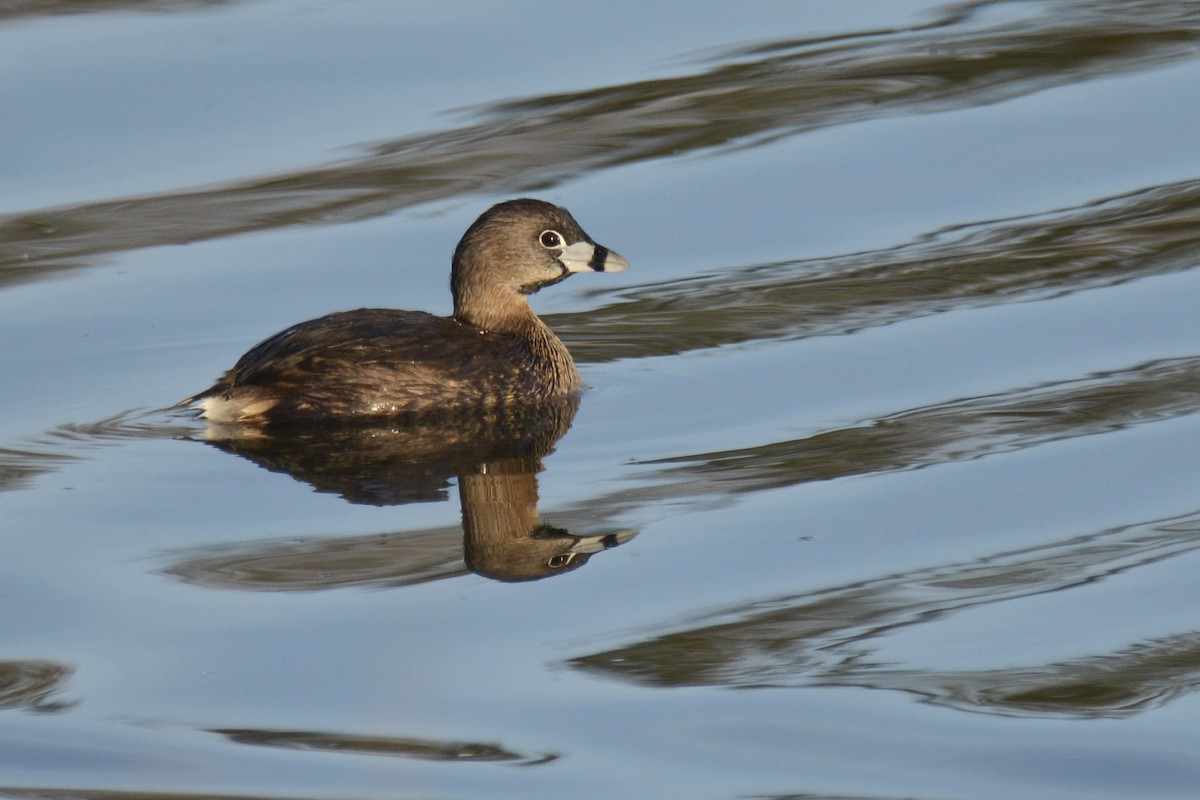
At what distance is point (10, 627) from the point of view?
5.67 m

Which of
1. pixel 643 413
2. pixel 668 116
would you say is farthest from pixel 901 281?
pixel 668 116

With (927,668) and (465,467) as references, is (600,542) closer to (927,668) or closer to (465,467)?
(465,467)

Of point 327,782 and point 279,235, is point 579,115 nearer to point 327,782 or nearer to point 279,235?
point 279,235

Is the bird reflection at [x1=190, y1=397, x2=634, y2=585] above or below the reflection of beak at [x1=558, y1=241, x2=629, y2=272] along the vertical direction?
below

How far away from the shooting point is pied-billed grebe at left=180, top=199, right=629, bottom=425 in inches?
310

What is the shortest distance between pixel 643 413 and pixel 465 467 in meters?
0.82

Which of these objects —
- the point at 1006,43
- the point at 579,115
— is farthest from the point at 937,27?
the point at 579,115

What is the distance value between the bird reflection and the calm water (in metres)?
0.03

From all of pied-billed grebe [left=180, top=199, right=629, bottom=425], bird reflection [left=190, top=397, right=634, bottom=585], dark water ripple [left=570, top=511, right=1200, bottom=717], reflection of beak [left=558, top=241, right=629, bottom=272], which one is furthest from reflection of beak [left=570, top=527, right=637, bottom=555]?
reflection of beak [left=558, top=241, right=629, bottom=272]

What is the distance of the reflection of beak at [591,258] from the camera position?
28.8ft

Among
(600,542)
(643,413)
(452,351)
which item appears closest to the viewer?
(600,542)

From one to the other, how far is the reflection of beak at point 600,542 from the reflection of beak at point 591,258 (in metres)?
2.58

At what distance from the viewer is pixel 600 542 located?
6.30m

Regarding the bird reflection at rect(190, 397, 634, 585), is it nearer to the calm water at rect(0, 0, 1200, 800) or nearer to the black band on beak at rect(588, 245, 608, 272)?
the calm water at rect(0, 0, 1200, 800)
